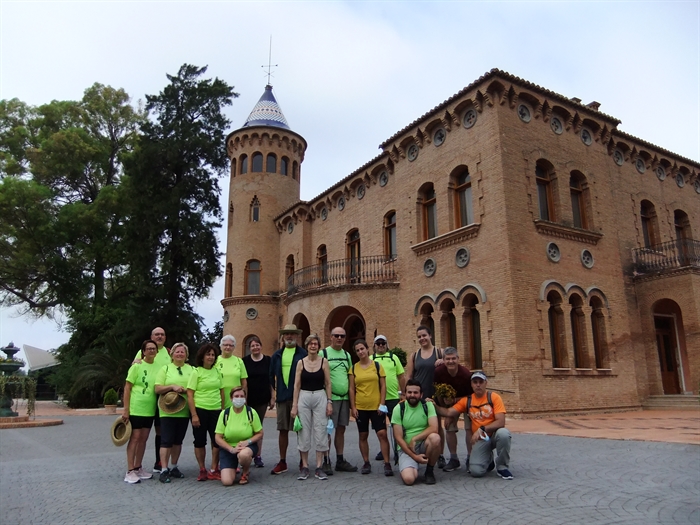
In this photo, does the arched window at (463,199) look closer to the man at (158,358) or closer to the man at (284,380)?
the man at (284,380)

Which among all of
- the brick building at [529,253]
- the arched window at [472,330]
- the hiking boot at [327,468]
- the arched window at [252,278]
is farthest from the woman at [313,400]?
the arched window at [252,278]

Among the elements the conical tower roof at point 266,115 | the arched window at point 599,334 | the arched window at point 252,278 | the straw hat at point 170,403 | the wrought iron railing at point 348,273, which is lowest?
the straw hat at point 170,403

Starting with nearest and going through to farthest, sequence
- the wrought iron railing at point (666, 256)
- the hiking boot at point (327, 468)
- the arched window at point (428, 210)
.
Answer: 1. the hiking boot at point (327, 468)
2. the wrought iron railing at point (666, 256)
3. the arched window at point (428, 210)

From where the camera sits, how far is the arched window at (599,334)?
639 inches

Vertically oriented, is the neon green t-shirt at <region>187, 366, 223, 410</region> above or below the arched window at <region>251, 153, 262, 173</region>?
below

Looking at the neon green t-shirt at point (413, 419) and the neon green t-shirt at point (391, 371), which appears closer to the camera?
the neon green t-shirt at point (413, 419)

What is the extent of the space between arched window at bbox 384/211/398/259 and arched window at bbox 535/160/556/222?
5839 millimetres

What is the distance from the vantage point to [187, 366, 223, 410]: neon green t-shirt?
6.71 m

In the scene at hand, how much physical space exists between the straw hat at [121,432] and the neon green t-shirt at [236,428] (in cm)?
119

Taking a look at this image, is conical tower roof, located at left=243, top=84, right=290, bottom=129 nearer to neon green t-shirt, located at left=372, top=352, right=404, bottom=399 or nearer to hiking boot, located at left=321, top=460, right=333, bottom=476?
neon green t-shirt, located at left=372, top=352, right=404, bottom=399

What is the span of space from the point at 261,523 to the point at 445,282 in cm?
1284

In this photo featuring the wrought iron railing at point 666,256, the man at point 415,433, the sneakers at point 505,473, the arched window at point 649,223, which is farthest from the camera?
the arched window at point 649,223

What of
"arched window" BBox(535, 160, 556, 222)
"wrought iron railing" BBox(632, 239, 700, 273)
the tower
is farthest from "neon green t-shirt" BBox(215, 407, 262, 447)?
the tower

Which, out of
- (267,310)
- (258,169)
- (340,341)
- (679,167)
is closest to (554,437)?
(340,341)
